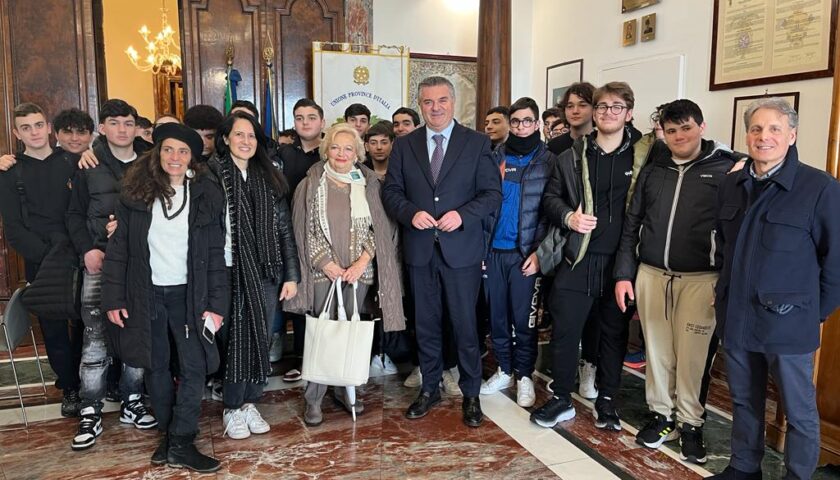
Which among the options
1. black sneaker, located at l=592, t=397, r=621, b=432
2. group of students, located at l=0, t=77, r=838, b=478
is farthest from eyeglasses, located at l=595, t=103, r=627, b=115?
black sneaker, located at l=592, t=397, r=621, b=432

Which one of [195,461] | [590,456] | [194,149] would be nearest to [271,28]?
[194,149]

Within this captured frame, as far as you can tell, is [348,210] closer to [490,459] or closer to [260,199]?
[260,199]

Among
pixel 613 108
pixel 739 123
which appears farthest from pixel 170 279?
pixel 739 123

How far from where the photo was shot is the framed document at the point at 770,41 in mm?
3840

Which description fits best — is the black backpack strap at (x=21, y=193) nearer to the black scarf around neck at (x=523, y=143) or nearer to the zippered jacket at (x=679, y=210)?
the black scarf around neck at (x=523, y=143)

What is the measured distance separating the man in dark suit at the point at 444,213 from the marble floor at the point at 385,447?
0.64 ft

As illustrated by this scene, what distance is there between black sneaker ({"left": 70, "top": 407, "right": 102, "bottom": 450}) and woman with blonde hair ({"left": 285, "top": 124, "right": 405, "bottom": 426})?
3.11ft

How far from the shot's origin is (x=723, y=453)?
269 centimetres

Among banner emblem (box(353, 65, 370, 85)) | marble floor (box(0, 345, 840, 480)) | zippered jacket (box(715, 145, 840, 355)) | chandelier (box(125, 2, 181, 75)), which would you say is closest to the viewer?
zippered jacket (box(715, 145, 840, 355))

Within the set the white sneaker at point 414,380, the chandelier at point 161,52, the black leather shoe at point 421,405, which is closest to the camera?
the black leather shoe at point 421,405

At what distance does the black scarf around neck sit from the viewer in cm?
311

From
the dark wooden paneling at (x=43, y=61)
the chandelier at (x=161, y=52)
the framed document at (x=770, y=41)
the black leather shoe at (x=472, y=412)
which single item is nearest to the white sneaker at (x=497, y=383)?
the black leather shoe at (x=472, y=412)

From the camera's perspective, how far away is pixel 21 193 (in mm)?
3033

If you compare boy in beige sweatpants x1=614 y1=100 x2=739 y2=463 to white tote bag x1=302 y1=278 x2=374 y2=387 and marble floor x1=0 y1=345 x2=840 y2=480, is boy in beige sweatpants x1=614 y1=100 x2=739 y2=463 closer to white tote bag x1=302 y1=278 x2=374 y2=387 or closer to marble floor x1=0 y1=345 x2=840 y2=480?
marble floor x1=0 y1=345 x2=840 y2=480
